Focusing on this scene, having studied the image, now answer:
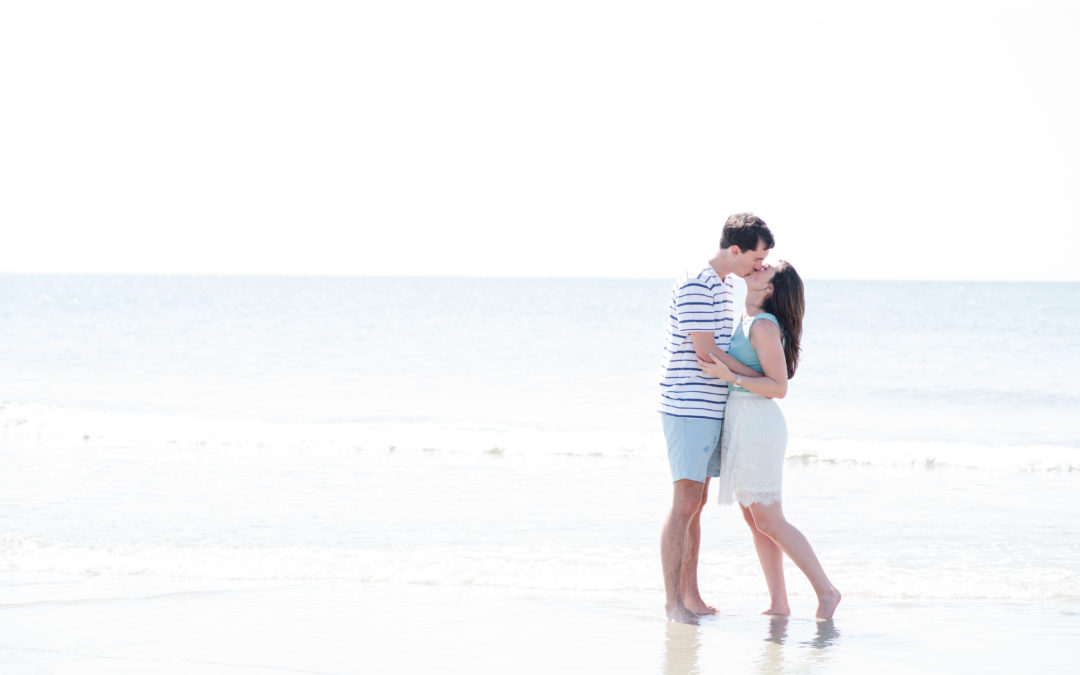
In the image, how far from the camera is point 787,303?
462 centimetres

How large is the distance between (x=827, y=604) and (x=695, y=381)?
4.03 feet

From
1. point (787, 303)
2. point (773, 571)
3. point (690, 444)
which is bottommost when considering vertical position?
point (773, 571)

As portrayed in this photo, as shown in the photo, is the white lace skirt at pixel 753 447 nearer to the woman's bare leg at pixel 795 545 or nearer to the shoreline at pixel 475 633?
the woman's bare leg at pixel 795 545

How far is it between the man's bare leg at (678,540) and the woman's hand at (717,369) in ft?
1.70

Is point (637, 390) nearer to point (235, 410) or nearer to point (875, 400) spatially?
point (875, 400)

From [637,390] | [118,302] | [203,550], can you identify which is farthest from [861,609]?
[118,302]

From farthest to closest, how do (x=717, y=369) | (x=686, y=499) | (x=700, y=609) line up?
1. (x=700, y=609)
2. (x=686, y=499)
3. (x=717, y=369)

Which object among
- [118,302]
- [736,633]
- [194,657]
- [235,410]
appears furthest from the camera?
[118,302]

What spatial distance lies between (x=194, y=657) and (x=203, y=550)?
2.09m

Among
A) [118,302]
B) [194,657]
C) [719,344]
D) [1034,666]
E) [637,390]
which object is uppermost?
[118,302]

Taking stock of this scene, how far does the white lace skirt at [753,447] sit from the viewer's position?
4.68 m

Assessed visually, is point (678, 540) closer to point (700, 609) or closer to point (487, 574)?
point (700, 609)

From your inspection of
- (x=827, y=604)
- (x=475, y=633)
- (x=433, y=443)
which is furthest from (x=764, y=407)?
(x=433, y=443)

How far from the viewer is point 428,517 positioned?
710 cm
